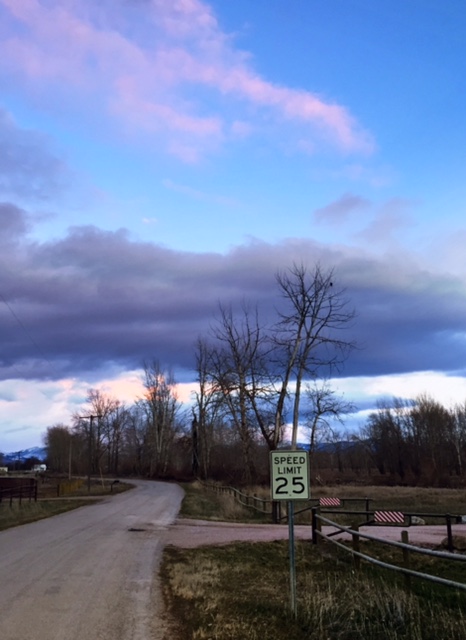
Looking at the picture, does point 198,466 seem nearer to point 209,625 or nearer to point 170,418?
point 170,418

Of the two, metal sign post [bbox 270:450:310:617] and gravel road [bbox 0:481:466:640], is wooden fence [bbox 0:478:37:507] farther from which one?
metal sign post [bbox 270:450:310:617]

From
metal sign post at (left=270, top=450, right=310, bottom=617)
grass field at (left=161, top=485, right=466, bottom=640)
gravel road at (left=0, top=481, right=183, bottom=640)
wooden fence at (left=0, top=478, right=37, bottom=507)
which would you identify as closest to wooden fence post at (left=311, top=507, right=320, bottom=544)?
grass field at (left=161, top=485, right=466, bottom=640)

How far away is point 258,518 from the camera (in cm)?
2673

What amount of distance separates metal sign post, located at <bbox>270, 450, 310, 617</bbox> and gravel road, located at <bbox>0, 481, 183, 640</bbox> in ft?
6.94

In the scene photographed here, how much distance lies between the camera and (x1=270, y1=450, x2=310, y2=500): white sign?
743 cm

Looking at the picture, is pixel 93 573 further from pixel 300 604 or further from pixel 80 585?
pixel 300 604

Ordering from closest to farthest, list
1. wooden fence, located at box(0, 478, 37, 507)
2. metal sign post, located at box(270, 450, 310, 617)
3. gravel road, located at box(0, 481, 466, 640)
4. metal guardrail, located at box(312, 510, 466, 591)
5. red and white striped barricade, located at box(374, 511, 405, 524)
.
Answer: metal guardrail, located at box(312, 510, 466, 591) → gravel road, located at box(0, 481, 466, 640) → metal sign post, located at box(270, 450, 310, 617) → red and white striped barricade, located at box(374, 511, 405, 524) → wooden fence, located at box(0, 478, 37, 507)

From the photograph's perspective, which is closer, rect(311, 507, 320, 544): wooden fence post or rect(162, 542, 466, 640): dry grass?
rect(162, 542, 466, 640): dry grass

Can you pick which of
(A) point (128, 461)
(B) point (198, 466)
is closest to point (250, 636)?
(B) point (198, 466)

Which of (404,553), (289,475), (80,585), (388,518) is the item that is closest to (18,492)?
(388,518)

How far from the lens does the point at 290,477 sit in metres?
7.53

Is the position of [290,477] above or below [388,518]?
above

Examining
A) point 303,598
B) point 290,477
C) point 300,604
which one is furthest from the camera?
point 303,598

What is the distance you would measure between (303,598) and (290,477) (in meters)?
2.18
